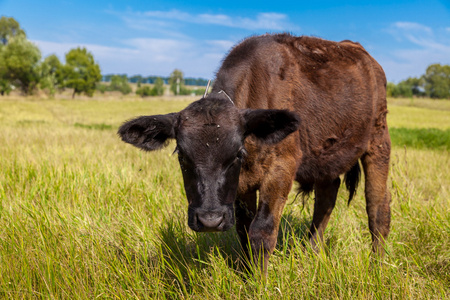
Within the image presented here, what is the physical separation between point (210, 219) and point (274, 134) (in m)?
0.87

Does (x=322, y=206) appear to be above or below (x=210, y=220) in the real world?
below

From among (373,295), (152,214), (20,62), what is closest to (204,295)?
(373,295)

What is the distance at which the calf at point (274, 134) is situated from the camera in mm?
2607

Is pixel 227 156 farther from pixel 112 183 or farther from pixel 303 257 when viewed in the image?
pixel 112 183

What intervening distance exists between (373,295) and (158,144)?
189 centimetres

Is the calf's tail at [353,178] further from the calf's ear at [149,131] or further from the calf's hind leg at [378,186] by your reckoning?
the calf's ear at [149,131]

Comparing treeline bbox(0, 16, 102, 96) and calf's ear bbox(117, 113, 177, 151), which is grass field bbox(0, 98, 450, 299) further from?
treeline bbox(0, 16, 102, 96)

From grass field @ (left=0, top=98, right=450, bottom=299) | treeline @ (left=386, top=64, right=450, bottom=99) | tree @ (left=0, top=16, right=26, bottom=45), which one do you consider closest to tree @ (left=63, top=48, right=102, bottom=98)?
tree @ (left=0, top=16, right=26, bottom=45)

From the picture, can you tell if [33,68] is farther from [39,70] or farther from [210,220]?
[210,220]

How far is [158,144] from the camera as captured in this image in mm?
2977

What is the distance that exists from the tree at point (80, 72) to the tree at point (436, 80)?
7540cm

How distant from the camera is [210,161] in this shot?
2.57 metres

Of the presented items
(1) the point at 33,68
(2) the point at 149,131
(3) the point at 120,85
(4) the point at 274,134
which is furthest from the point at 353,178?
(3) the point at 120,85

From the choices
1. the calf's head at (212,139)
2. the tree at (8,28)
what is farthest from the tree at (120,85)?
the calf's head at (212,139)
